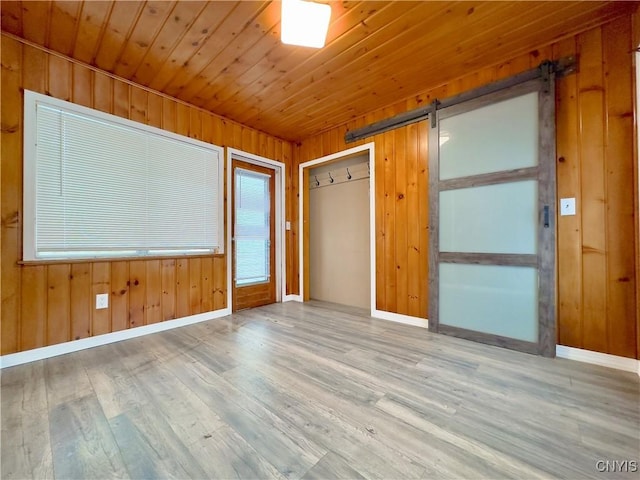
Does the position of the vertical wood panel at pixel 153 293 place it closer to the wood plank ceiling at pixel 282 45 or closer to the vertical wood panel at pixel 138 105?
the vertical wood panel at pixel 138 105

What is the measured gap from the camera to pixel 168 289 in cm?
279

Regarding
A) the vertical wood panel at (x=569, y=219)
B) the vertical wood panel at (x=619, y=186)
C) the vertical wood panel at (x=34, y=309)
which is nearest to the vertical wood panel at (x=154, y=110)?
the vertical wood panel at (x=34, y=309)

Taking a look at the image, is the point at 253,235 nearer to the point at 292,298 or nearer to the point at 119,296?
the point at 292,298

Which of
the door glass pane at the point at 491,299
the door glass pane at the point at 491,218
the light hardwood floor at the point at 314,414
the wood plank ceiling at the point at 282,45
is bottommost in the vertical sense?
the light hardwood floor at the point at 314,414

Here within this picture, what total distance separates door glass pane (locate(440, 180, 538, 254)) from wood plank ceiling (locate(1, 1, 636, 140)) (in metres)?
1.16

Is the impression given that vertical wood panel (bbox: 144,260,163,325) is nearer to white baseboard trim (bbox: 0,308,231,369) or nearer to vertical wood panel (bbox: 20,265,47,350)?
white baseboard trim (bbox: 0,308,231,369)

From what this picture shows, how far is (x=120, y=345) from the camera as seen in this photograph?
2334 millimetres

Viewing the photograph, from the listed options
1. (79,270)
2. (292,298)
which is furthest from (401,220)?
(79,270)

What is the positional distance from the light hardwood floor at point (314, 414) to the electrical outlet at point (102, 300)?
0.38m

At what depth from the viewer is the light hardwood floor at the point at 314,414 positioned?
1.07 metres

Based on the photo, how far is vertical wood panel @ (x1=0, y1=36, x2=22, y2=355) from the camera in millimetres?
1921

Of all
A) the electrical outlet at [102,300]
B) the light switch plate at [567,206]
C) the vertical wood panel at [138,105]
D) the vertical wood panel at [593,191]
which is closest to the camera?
the vertical wood panel at [593,191]

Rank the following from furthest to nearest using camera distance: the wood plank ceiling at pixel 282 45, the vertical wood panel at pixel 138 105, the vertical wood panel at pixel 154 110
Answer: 1. the vertical wood panel at pixel 154 110
2. the vertical wood panel at pixel 138 105
3. the wood plank ceiling at pixel 282 45

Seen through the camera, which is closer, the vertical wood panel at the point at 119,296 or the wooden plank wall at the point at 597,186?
the wooden plank wall at the point at 597,186
